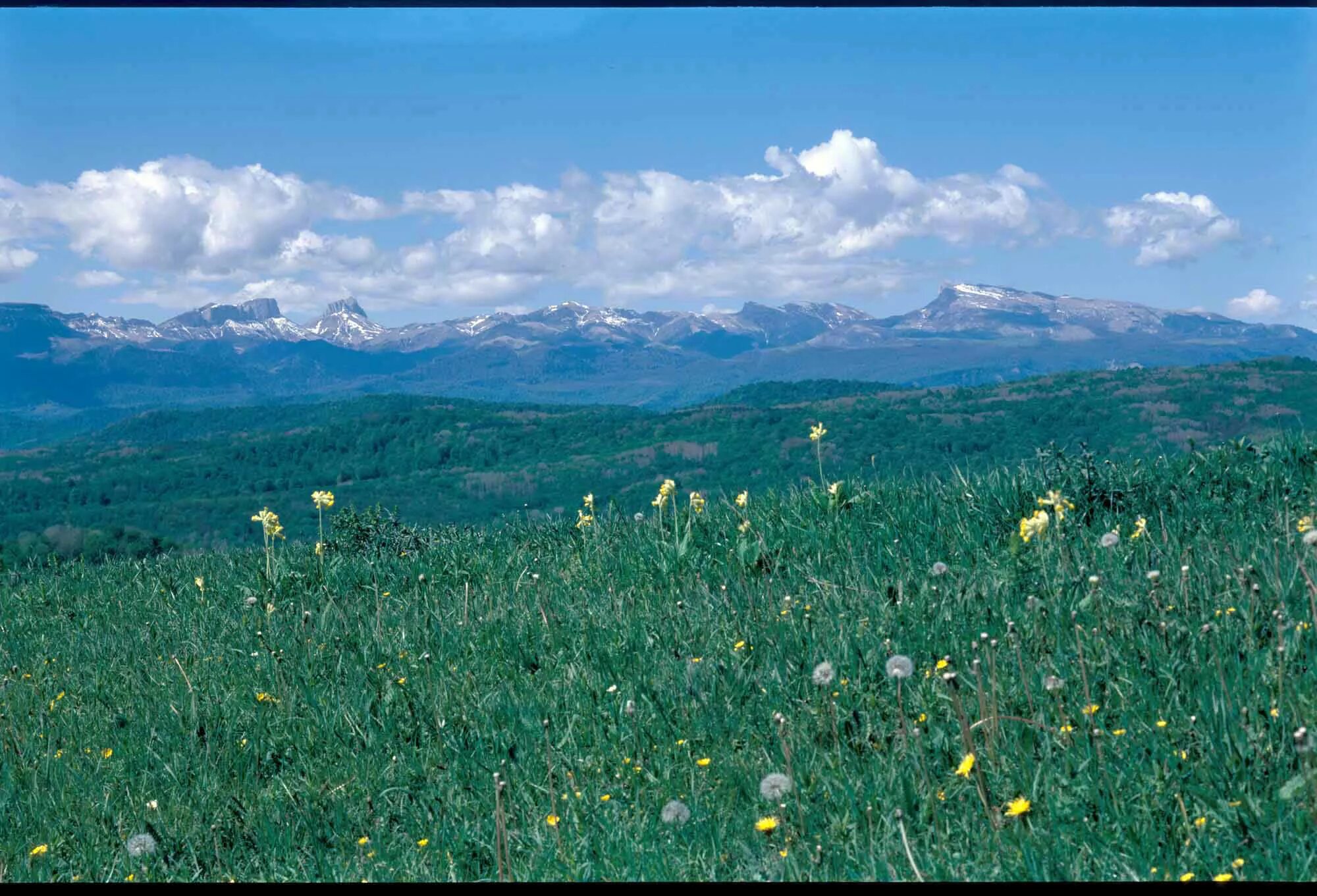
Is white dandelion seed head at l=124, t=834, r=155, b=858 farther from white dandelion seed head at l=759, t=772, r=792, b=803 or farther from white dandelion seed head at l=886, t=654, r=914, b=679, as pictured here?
white dandelion seed head at l=886, t=654, r=914, b=679

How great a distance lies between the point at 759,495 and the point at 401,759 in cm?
401

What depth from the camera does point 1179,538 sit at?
4.96 meters

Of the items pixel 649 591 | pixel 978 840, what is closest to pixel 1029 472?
pixel 649 591

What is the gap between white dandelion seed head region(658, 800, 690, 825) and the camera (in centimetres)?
307

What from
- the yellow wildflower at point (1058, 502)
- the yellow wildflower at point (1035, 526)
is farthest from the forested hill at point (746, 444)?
the yellow wildflower at point (1035, 526)

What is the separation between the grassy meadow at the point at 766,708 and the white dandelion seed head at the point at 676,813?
2.8 inches

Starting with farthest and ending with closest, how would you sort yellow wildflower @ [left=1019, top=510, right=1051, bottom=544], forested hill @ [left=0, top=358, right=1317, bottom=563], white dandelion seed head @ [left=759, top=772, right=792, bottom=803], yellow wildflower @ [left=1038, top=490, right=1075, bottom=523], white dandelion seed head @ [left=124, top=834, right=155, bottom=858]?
forested hill @ [left=0, top=358, right=1317, bottom=563] < yellow wildflower @ [left=1038, top=490, right=1075, bottom=523] < yellow wildflower @ [left=1019, top=510, right=1051, bottom=544] < white dandelion seed head @ [left=124, top=834, right=155, bottom=858] < white dandelion seed head @ [left=759, top=772, right=792, bottom=803]

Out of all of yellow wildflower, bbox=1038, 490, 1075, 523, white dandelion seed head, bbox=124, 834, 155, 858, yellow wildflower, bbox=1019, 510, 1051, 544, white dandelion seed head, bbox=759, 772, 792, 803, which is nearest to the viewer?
white dandelion seed head, bbox=759, 772, 792, 803

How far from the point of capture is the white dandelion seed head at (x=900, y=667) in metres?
3.17

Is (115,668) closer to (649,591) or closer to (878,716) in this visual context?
(649,591)

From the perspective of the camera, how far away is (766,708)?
3846 mm

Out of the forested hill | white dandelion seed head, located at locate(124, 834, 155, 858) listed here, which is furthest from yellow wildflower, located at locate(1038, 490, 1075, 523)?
the forested hill

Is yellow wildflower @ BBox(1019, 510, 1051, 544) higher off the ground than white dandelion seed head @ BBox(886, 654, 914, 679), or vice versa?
yellow wildflower @ BBox(1019, 510, 1051, 544)

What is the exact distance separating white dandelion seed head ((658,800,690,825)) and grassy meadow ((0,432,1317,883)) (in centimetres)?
7
